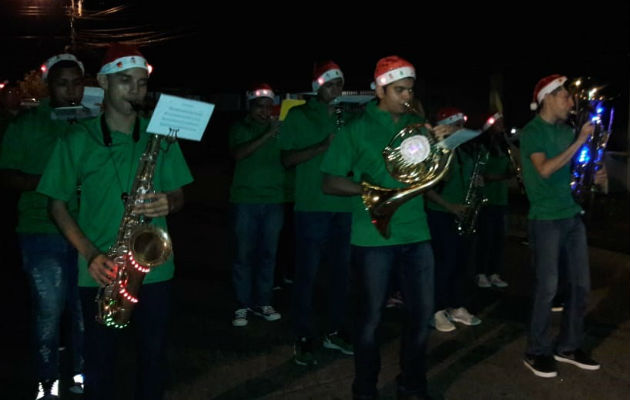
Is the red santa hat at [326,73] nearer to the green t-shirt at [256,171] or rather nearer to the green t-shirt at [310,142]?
the green t-shirt at [310,142]

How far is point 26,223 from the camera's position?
469 centimetres

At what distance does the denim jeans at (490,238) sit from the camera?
8.43 m

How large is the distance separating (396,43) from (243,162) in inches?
711

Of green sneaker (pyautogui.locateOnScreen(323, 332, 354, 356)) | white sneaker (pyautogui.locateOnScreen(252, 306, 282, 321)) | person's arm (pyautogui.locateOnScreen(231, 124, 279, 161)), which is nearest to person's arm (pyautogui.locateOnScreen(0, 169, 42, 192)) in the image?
person's arm (pyautogui.locateOnScreen(231, 124, 279, 161))

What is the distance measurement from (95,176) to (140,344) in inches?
35.3

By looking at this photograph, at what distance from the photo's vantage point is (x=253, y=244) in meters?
6.96

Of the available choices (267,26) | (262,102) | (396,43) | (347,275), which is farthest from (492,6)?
(347,275)

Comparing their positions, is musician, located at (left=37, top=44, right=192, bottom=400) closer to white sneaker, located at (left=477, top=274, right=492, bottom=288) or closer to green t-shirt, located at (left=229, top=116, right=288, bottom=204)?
green t-shirt, located at (left=229, top=116, right=288, bottom=204)

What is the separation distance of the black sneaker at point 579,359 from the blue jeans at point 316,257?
1.78 m

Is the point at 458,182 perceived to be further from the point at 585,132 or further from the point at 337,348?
the point at 337,348

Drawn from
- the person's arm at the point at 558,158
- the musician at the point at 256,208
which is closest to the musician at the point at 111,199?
the person's arm at the point at 558,158

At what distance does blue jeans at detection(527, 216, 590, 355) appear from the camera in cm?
536

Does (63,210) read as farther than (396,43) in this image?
No

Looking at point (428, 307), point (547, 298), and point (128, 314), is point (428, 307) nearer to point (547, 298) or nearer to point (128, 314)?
point (547, 298)
